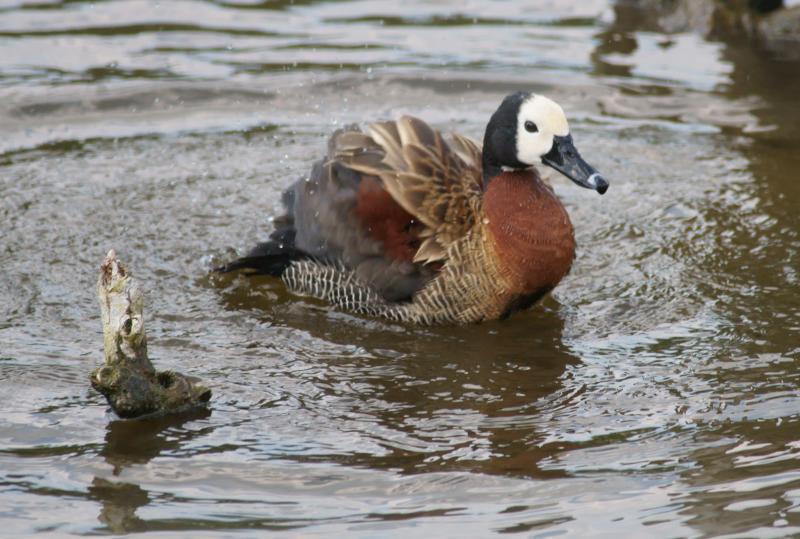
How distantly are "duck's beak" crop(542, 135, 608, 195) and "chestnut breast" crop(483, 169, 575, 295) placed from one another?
20 centimetres

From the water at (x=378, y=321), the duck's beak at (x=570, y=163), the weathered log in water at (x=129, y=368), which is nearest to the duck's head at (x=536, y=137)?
the duck's beak at (x=570, y=163)

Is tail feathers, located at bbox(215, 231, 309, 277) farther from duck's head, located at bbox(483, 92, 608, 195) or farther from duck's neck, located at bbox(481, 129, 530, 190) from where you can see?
duck's head, located at bbox(483, 92, 608, 195)

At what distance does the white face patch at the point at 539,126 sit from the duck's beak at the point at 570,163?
0.11 feet

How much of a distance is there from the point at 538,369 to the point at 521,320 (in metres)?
0.71

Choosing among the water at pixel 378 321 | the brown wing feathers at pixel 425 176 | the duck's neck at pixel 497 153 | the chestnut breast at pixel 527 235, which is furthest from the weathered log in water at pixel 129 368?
the duck's neck at pixel 497 153

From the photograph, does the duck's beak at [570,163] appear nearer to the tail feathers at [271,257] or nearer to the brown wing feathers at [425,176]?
the brown wing feathers at [425,176]

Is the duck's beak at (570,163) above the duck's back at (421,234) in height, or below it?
above

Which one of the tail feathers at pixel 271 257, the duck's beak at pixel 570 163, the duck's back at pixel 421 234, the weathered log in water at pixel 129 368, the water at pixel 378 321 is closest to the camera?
the water at pixel 378 321

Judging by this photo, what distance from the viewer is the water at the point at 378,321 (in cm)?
534

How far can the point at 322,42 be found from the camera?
448 inches

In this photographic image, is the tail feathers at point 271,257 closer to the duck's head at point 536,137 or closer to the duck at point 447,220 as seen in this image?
the duck at point 447,220

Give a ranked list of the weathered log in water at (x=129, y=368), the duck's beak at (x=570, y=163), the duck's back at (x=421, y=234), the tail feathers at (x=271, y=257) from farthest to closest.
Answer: the tail feathers at (x=271, y=257) → the duck's back at (x=421, y=234) → the duck's beak at (x=570, y=163) → the weathered log in water at (x=129, y=368)

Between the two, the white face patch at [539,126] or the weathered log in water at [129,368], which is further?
the white face patch at [539,126]

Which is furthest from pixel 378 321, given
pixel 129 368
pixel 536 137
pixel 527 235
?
pixel 129 368
